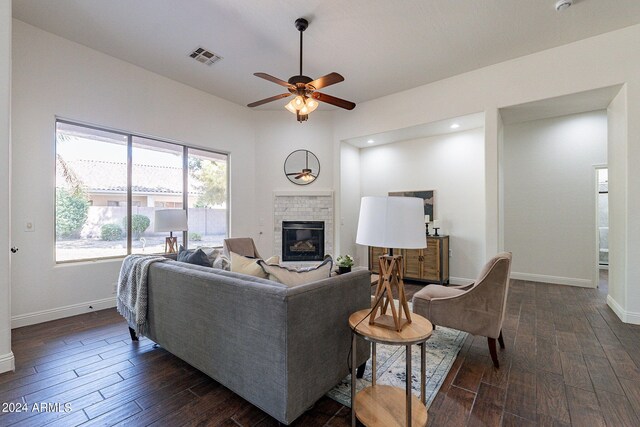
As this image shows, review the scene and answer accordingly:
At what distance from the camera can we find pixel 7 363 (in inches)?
84.7

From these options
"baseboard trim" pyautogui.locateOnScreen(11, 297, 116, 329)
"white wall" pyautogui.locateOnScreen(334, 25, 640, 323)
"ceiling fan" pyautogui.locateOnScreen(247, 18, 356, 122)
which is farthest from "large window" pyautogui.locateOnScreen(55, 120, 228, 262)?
"white wall" pyautogui.locateOnScreen(334, 25, 640, 323)

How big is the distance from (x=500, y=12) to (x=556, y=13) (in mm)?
595

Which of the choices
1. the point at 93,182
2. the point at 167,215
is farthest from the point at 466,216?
the point at 93,182

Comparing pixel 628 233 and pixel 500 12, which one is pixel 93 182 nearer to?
pixel 500 12

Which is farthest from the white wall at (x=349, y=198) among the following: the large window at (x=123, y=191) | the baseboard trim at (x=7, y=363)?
the baseboard trim at (x=7, y=363)

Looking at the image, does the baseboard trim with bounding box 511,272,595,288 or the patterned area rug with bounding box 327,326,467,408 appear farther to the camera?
the baseboard trim with bounding box 511,272,595,288

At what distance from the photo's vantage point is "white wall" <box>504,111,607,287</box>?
14.8 ft

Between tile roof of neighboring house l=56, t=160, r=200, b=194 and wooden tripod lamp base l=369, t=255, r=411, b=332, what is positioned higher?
tile roof of neighboring house l=56, t=160, r=200, b=194

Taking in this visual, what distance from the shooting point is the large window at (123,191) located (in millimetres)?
3516

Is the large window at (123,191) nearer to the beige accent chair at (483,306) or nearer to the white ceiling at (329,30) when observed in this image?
the white ceiling at (329,30)

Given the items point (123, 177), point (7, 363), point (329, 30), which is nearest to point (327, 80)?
point (329, 30)

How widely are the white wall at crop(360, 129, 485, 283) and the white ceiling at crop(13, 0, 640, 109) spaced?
1366mm

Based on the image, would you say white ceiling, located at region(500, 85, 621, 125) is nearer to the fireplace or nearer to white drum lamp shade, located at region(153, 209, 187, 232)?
the fireplace

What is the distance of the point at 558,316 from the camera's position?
3.29 m
